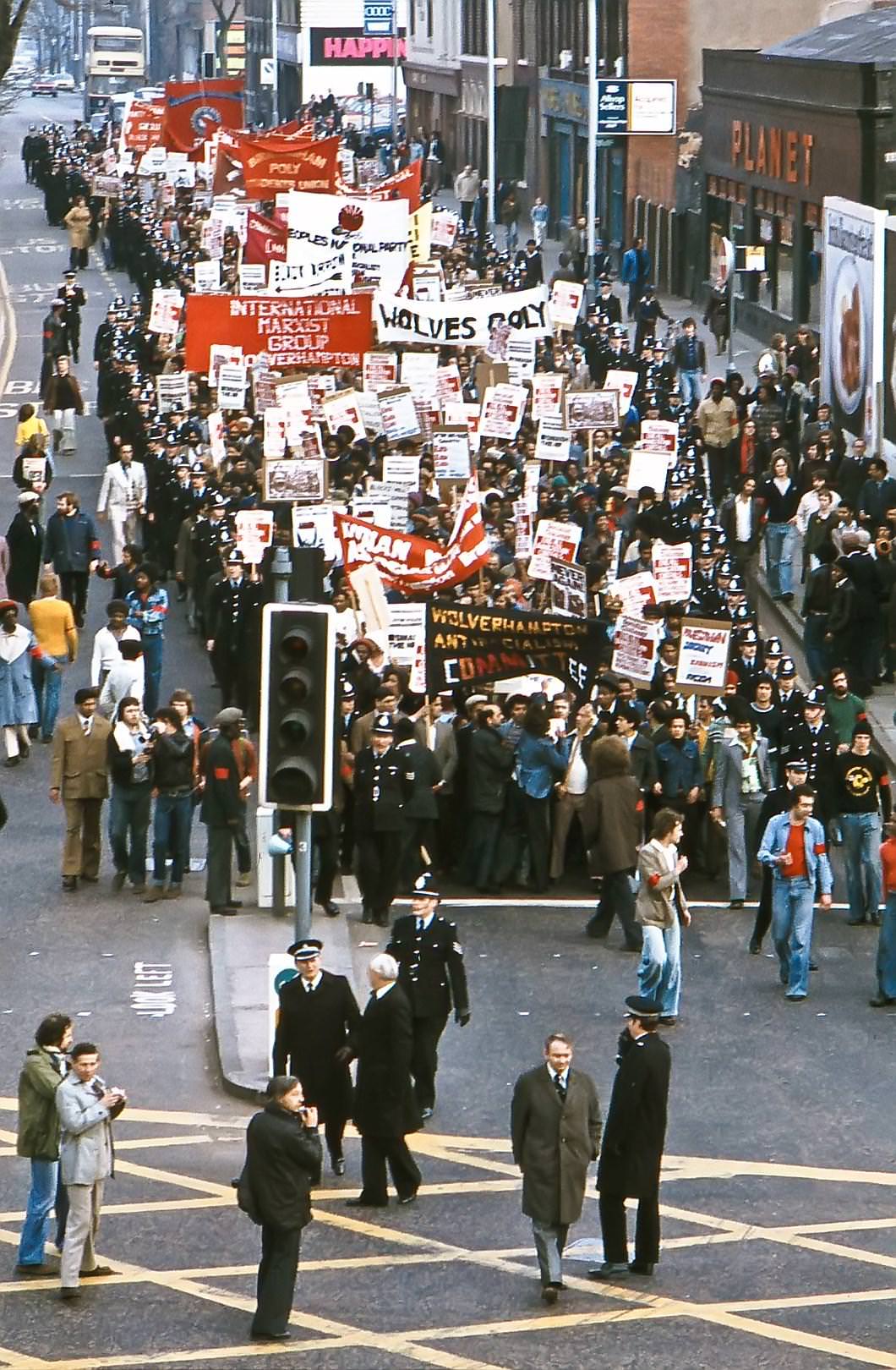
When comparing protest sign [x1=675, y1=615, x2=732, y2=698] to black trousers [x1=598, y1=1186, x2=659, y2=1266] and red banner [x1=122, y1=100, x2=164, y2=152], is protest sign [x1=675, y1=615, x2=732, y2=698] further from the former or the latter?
red banner [x1=122, y1=100, x2=164, y2=152]

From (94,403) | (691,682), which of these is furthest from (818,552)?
(94,403)

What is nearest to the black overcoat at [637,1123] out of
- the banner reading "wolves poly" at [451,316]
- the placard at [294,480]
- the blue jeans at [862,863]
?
the blue jeans at [862,863]

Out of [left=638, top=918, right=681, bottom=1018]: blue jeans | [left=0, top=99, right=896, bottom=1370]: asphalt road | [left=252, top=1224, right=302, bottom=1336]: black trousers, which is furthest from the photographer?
[left=638, top=918, right=681, bottom=1018]: blue jeans

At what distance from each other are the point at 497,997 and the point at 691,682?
3926 millimetres

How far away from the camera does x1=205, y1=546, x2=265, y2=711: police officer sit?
23.9m

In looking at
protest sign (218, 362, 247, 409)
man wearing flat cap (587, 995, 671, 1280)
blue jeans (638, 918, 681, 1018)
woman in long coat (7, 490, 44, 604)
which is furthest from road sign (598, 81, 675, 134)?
man wearing flat cap (587, 995, 671, 1280)

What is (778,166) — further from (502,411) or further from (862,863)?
(862,863)

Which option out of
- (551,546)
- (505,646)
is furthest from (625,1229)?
(551,546)

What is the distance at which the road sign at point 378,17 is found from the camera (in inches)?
3408

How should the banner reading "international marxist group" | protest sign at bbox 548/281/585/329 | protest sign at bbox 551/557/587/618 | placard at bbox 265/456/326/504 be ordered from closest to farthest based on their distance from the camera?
the banner reading "international marxist group" < protest sign at bbox 551/557/587/618 < placard at bbox 265/456/326/504 < protest sign at bbox 548/281/585/329

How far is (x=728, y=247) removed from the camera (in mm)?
35969

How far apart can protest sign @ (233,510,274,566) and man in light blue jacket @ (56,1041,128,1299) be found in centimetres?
1222

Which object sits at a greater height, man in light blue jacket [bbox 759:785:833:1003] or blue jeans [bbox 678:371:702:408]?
Result: blue jeans [bbox 678:371:702:408]

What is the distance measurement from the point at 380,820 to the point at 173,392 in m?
15.1
